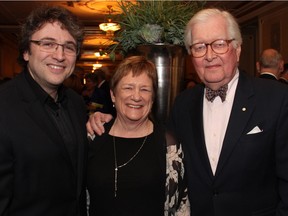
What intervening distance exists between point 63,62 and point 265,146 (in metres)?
1.09

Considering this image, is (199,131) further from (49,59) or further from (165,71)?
(49,59)

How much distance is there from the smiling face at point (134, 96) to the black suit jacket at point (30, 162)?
493mm

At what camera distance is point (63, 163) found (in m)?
1.56

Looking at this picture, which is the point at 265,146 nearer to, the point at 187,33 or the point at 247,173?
the point at 247,173

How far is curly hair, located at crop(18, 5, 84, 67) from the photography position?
1.64 meters

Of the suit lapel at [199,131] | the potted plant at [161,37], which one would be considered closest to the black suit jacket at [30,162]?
the suit lapel at [199,131]

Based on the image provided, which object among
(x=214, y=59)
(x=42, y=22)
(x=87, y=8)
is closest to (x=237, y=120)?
(x=214, y=59)

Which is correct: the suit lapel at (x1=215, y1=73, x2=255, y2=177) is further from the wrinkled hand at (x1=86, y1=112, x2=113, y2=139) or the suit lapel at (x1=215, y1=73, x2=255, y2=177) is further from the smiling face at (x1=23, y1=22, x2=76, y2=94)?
the smiling face at (x1=23, y1=22, x2=76, y2=94)

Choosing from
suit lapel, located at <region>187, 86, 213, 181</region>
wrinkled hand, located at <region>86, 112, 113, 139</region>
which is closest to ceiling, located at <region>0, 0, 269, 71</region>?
wrinkled hand, located at <region>86, 112, 113, 139</region>

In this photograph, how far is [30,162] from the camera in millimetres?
1424

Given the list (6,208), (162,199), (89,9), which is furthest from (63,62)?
(89,9)

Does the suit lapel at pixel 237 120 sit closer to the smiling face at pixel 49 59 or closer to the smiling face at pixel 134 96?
the smiling face at pixel 134 96

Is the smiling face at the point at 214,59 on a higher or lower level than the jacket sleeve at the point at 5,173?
higher

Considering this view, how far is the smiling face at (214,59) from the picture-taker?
1.80 metres
